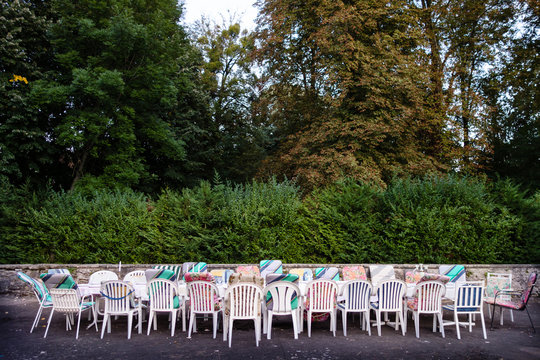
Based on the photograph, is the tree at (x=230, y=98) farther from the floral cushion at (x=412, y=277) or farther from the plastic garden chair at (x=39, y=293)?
the plastic garden chair at (x=39, y=293)

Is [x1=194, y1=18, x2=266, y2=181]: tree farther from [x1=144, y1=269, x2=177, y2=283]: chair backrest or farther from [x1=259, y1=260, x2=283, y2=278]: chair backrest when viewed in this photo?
[x1=144, y1=269, x2=177, y2=283]: chair backrest

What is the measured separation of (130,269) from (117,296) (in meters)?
3.23

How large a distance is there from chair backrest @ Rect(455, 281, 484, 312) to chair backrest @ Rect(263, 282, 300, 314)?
2.90 meters

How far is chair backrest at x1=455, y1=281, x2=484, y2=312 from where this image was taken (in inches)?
269

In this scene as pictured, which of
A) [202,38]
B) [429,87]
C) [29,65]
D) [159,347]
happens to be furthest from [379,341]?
[202,38]

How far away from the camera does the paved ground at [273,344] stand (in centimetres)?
569

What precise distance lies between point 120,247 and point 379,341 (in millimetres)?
7032

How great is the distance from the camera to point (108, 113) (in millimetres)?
16562

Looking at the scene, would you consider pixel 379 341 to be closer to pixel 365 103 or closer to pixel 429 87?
pixel 365 103

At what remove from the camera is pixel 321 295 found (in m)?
6.66

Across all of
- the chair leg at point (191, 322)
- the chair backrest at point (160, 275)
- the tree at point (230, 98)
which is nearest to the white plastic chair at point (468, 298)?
the chair leg at point (191, 322)

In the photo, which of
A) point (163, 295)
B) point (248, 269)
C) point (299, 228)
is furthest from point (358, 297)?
point (299, 228)

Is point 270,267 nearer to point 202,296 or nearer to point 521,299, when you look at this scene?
point 202,296

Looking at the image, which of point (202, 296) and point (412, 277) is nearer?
point (202, 296)
